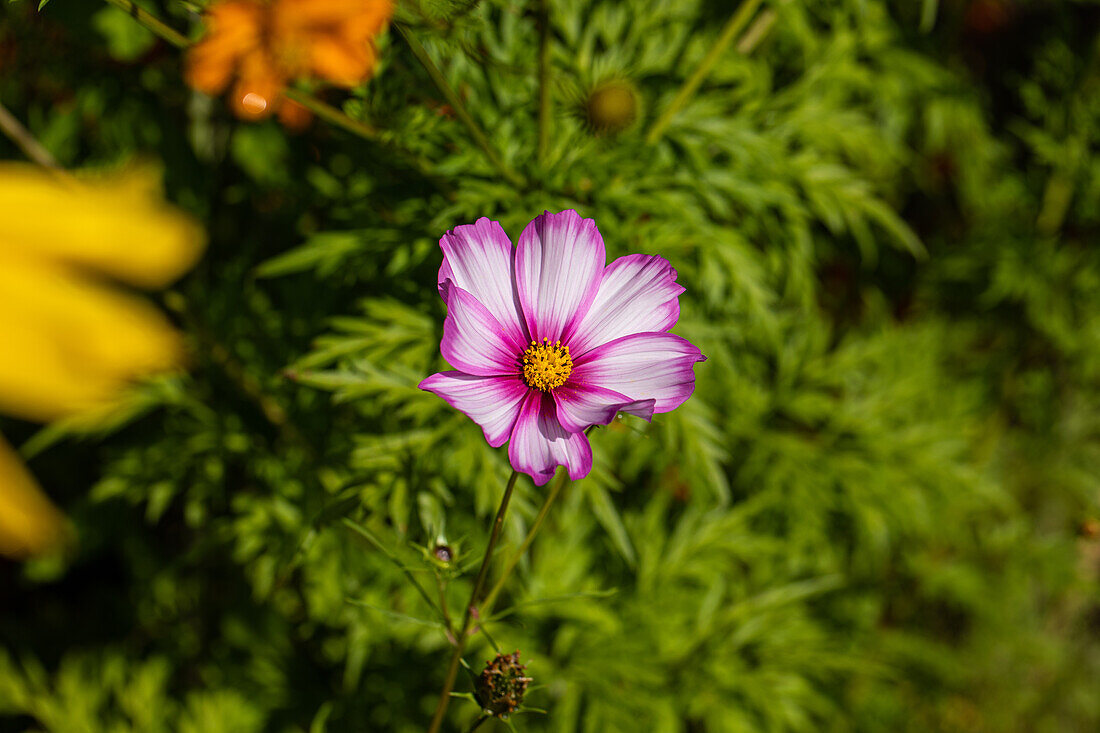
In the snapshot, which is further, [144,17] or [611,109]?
[611,109]

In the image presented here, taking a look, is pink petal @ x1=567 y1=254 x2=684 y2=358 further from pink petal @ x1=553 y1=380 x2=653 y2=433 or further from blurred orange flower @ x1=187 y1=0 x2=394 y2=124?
blurred orange flower @ x1=187 y1=0 x2=394 y2=124

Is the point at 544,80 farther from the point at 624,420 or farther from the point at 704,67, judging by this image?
the point at 624,420

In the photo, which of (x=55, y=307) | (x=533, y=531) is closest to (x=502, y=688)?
(x=533, y=531)

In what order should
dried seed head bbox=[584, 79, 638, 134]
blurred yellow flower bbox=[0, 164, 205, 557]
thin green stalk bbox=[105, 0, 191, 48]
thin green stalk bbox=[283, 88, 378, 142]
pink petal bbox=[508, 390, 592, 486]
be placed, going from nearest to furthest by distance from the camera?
blurred yellow flower bbox=[0, 164, 205, 557], pink petal bbox=[508, 390, 592, 486], thin green stalk bbox=[105, 0, 191, 48], thin green stalk bbox=[283, 88, 378, 142], dried seed head bbox=[584, 79, 638, 134]

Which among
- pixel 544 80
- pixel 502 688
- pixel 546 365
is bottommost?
pixel 502 688

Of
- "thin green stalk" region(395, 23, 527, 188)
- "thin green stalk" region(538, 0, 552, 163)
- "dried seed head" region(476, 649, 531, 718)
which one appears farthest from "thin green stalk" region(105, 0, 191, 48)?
A: "dried seed head" region(476, 649, 531, 718)

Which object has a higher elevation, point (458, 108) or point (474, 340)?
point (458, 108)

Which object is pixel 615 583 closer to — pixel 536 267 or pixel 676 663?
pixel 676 663
